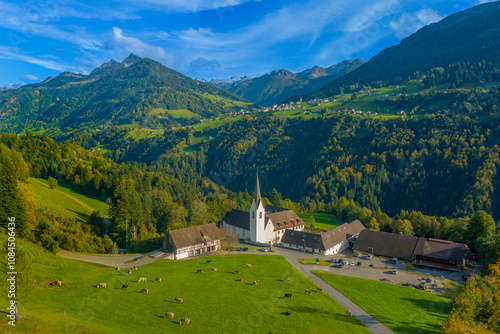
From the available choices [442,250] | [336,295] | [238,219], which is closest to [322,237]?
[238,219]

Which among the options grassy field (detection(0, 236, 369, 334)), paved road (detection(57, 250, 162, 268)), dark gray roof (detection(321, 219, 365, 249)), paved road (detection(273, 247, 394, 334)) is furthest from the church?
paved road (detection(57, 250, 162, 268))

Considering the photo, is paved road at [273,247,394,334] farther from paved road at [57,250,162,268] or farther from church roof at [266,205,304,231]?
paved road at [57,250,162,268]

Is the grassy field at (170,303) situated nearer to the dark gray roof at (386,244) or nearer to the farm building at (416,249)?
the dark gray roof at (386,244)

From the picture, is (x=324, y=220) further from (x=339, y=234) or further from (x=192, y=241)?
(x=192, y=241)

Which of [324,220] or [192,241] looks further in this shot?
[324,220]

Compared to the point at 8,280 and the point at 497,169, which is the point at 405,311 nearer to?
the point at 8,280

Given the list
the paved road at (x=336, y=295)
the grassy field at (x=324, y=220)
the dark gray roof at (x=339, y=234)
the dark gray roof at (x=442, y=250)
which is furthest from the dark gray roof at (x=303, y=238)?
the grassy field at (x=324, y=220)
